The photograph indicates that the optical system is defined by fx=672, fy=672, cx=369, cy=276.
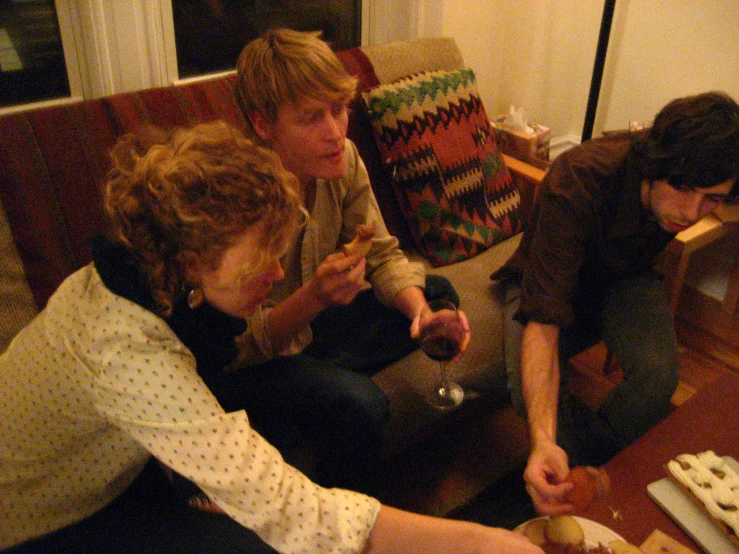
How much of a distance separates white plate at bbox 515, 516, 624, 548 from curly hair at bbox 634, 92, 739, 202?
70cm

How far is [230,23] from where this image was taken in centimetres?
215

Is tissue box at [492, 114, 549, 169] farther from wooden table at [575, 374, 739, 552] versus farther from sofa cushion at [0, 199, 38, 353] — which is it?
sofa cushion at [0, 199, 38, 353]

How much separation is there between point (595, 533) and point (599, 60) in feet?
5.88

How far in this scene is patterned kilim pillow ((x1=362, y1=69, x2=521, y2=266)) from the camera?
6.46ft

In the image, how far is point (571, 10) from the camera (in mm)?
2639

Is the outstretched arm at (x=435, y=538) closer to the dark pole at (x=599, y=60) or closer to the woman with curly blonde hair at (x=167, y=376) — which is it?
the woman with curly blonde hair at (x=167, y=376)

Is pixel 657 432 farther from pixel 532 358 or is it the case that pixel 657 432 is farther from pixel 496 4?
pixel 496 4

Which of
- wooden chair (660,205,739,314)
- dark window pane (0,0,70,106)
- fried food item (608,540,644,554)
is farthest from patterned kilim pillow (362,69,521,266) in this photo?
fried food item (608,540,644,554)

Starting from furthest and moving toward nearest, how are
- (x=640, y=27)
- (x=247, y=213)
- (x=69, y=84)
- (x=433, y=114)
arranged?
(x=640, y=27)
(x=433, y=114)
(x=69, y=84)
(x=247, y=213)

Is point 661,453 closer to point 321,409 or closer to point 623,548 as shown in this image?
point 623,548

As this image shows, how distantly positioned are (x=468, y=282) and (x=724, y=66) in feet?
3.98

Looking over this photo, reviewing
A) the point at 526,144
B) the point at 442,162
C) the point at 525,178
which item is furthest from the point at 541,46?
the point at 442,162

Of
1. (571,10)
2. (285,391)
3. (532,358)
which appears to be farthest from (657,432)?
(571,10)

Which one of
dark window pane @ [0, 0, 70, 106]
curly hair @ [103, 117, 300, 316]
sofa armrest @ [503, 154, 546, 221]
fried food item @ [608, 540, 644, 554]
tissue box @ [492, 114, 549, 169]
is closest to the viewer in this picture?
curly hair @ [103, 117, 300, 316]
